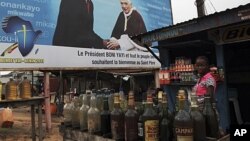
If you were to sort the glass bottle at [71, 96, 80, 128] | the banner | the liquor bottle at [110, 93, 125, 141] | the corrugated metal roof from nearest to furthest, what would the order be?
the liquor bottle at [110, 93, 125, 141], the glass bottle at [71, 96, 80, 128], the corrugated metal roof, the banner

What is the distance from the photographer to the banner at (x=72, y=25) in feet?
29.3

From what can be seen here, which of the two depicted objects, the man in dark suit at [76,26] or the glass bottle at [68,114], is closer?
the glass bottle at [68,114]

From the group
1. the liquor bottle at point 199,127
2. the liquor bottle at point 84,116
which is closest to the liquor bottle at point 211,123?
the liquor bottle at point 199,127

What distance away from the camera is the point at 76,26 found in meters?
10.7

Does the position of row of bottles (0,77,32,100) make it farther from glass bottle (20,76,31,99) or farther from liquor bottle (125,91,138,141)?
liquor bottle (125,91,138,141)

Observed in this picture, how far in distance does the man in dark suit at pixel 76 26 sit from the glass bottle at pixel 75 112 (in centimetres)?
674

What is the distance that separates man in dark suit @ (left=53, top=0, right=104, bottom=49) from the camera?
10.2 metres

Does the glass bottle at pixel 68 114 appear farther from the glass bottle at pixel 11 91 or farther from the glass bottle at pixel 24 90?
the glass bottle at pixel 24 90

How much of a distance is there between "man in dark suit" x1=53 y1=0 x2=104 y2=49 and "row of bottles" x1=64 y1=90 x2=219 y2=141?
723 centimetres

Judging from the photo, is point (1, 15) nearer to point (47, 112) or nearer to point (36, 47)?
point (36, 47)

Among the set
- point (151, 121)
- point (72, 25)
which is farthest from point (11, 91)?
point (151, 121)

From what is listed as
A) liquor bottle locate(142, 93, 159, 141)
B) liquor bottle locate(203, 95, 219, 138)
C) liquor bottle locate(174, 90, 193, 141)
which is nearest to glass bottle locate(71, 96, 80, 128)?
liquor bottle locate(142, 93, 159, 141)

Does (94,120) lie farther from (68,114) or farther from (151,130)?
(151,130)

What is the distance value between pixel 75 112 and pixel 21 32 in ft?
21.0
